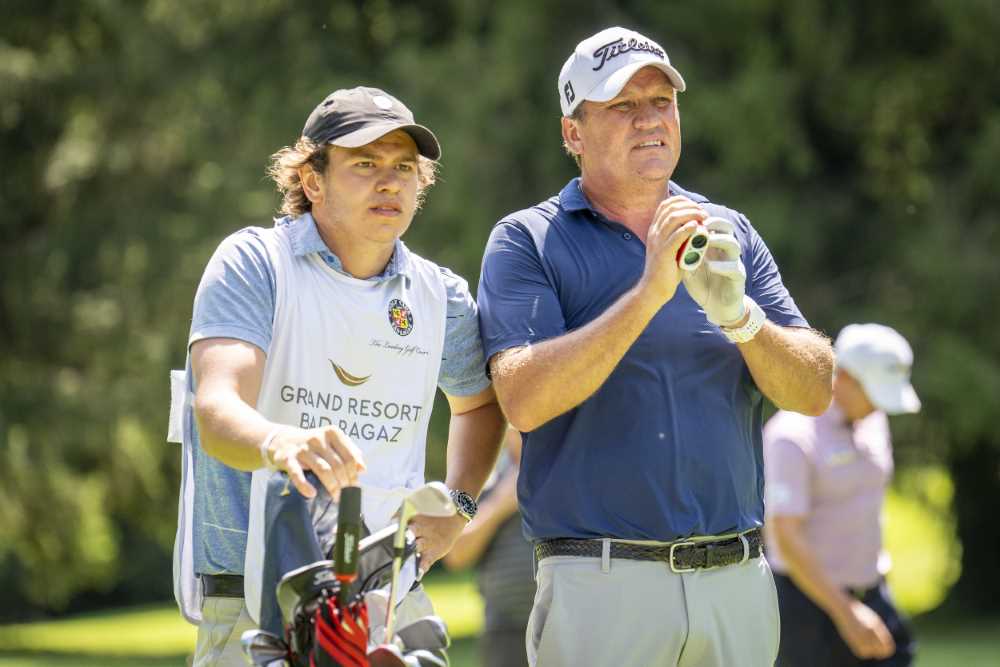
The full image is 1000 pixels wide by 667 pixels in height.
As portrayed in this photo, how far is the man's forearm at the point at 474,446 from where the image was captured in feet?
13.8

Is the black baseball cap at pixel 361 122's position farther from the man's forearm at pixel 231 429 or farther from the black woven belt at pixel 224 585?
the black woven belt at pixel 224 585

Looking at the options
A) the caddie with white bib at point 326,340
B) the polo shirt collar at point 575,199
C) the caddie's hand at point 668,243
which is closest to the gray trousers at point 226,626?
the caddie with white bib at point 326,340

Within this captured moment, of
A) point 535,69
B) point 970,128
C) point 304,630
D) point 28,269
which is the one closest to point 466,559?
point 304,630

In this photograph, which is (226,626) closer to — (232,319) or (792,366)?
(232,319)

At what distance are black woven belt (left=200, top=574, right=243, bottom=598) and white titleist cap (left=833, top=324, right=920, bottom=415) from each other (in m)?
3.70

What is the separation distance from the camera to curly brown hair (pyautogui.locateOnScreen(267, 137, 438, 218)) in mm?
4012

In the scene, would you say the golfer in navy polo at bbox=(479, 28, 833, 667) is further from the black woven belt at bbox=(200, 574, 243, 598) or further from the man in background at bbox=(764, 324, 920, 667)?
the man in background at bbox=(764, 324, 920, 667)

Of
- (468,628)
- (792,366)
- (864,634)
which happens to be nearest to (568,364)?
(792,366)

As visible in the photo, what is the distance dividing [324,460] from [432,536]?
3.08 ft

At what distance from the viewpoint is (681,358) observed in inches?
159

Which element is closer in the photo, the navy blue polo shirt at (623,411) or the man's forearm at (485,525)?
the navy blue polo shirt at (623,411)

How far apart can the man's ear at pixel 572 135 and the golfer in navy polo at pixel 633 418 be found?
0.38 feet

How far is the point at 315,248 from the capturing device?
12.7 ft

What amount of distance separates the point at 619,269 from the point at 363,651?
4.65ft
